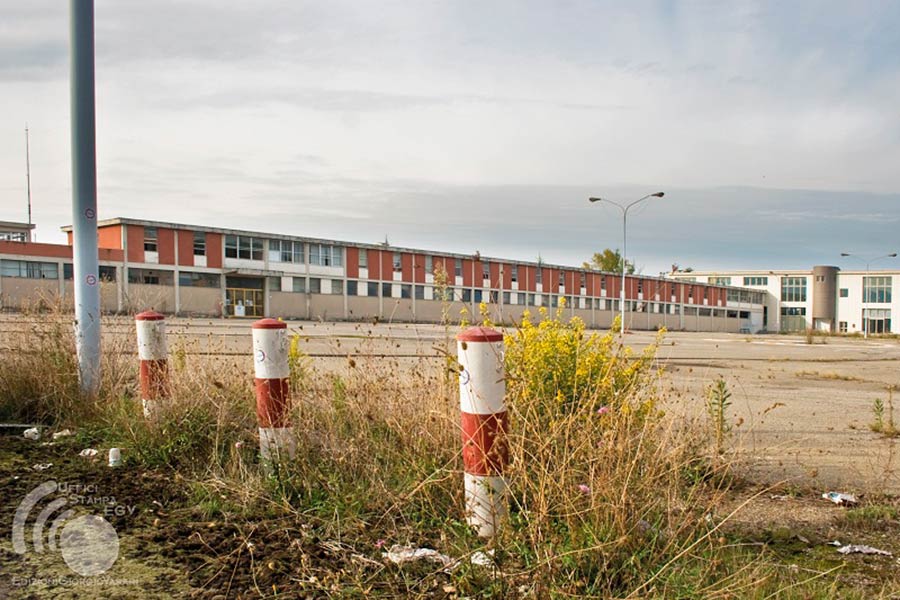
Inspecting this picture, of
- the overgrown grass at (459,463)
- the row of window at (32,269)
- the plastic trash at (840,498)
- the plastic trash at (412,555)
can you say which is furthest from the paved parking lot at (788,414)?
the row of window at (32,269)

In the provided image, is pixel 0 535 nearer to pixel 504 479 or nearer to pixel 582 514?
pixel 504 479

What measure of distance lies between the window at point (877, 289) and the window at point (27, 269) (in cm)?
9773

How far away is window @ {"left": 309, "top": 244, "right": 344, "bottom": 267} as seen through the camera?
62.6m

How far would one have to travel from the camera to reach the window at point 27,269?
4641 centimetres

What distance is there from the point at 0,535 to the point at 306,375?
10.2ft

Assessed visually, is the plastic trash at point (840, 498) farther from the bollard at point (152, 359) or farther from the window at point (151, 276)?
the window at point (151, 276)

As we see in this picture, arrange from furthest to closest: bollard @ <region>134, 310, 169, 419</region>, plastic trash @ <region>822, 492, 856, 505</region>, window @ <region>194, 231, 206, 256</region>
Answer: window @ <region>194, 231, 206, 256</region>
bollard @ <region>134, 310, 169, 419</region>
plastic trash @ <region>822, 492, 856, 505</region>

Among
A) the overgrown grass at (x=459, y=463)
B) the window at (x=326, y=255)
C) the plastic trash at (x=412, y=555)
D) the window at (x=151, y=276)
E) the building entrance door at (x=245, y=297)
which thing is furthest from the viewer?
the window at (x=326, y=255)

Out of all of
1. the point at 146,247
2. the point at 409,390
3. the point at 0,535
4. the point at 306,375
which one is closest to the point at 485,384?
the point at 409,390

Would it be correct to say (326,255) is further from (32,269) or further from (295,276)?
(32,269)

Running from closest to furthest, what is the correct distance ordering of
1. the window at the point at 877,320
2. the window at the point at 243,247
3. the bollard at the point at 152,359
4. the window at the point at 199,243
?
the bollard at the point at 152,359, the window at the point at 199,243, the window at the point at 243,247, the window at the point at 877,320

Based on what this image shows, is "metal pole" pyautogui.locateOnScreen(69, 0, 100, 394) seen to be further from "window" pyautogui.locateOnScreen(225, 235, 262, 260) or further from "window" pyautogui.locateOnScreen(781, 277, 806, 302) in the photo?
"window" pyautogui.locateOnScreen(781, 277, 806, 302)

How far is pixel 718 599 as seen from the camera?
2617 millimetres

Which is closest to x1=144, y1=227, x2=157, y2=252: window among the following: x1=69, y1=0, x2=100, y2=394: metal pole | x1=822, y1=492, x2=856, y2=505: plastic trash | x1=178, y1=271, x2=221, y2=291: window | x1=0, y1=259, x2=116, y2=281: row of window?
x1=178, y1=271, x2=221, y2=291: window
